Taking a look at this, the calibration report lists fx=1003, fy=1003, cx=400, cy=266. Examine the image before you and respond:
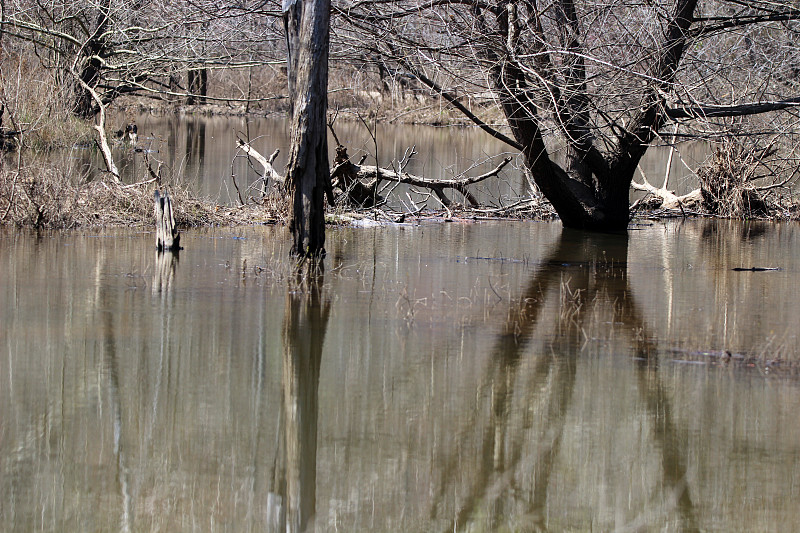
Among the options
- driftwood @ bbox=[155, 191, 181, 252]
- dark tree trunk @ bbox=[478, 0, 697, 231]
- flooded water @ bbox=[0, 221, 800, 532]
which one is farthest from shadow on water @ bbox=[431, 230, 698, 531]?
driftwood @ bbox=[155, 191, 181, 252]

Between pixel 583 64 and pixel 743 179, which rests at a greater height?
pixel 583 64

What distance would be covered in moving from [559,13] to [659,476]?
341 inches

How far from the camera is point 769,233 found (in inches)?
564

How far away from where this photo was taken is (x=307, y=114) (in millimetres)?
9742

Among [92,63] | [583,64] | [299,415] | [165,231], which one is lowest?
[299,415]

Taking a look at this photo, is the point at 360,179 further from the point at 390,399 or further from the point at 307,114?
the point at 390,399

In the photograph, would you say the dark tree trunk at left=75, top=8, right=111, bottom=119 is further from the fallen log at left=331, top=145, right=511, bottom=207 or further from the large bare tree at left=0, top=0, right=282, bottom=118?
the fallen log at left=331, top=145, right=511, bottom=207

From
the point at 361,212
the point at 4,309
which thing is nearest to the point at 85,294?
the point at 4,309

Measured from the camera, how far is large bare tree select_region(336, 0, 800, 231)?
11672 millimetres

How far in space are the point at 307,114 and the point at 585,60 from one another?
14.1 ft

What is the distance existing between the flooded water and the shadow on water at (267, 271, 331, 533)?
0.06ft

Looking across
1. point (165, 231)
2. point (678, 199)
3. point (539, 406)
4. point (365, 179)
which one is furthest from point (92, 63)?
point (539, 406)

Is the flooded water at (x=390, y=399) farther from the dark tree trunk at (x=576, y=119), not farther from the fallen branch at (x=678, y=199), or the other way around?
the fallen branch at (x=678, y=199)

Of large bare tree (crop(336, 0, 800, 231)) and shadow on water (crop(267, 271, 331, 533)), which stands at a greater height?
large bare tree (crop(336, 0, 800, 231))
